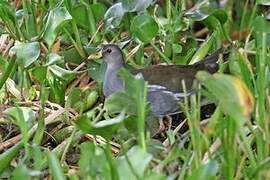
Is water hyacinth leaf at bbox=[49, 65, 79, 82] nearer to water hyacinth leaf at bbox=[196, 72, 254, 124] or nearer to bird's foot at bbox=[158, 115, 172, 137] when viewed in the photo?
bird's foot at bbox=[158, 115, 172, 137]

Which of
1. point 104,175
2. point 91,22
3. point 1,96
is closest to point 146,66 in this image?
point 91,22

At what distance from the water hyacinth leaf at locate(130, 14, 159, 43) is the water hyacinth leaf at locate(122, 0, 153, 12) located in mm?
183

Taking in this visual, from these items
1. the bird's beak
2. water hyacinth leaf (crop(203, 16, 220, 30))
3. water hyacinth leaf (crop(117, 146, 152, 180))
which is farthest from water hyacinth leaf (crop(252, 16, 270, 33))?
the bird's beak

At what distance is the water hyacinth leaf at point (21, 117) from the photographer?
1.47 meters

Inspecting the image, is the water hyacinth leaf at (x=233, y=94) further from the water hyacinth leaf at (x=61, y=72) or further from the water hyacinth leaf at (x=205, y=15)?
the water hyacinth leaf at (x=205, y=15)

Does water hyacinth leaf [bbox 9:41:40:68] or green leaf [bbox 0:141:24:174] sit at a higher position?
water hyacinth leaf [bbox 9:41:40:68]

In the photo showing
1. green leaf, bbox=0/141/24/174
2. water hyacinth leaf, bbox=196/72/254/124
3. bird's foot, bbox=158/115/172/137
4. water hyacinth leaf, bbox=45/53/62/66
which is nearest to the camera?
water hyacinth leaf, bbox=196/72/254/124

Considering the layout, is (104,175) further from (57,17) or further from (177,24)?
(177,24)

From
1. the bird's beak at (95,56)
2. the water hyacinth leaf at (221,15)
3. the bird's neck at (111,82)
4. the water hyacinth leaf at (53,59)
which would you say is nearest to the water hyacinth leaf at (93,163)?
the water hyacinth leaf at (53,59)

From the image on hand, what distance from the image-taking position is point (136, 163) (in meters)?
1.28

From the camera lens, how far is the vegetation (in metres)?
1.32

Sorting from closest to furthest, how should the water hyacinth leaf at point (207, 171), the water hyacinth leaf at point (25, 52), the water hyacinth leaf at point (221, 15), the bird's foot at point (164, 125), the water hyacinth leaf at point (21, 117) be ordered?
the water hyacinth leaf at point (207, 171), the water hyacinth leaf at point (21, 117), the water hyacinth leaf at point (25, 52), the bird's foot at point (164, 125), the water hyacinth leaf at point (221, 15)

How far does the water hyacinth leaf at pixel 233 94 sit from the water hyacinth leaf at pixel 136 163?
225 millimetres

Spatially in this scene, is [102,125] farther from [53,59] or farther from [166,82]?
[166,82]
